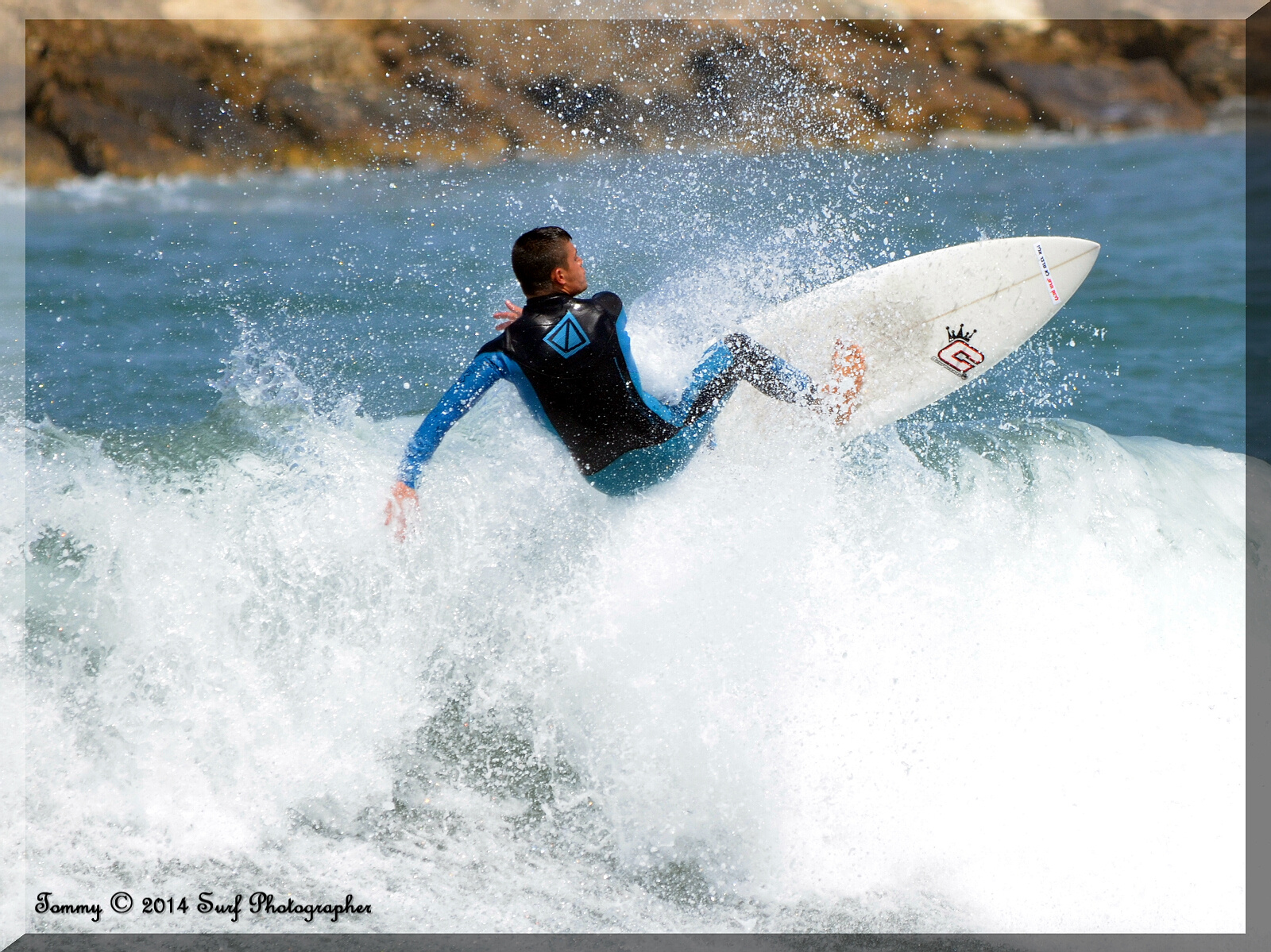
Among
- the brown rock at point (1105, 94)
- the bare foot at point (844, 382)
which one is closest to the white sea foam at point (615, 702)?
the bare foot at point (844, 382)

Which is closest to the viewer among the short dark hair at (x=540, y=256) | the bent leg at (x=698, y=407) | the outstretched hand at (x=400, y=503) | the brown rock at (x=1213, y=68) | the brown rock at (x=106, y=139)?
the short dark hair at (x=540, y=256)

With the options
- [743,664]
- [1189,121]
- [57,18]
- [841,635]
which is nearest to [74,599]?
[743,664]

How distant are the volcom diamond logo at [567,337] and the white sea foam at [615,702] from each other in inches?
33.1

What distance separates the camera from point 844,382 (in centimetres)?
420

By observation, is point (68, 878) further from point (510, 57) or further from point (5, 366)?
point (510, 57)

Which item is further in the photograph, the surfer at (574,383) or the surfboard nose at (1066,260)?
the surfboard nose at (1066,260)

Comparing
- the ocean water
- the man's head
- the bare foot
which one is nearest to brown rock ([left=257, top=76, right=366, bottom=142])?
the ocean water

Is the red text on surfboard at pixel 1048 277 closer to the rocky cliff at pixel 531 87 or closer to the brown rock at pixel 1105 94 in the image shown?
the rocky cliff at pixel 531 87

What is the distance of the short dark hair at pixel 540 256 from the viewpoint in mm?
3047

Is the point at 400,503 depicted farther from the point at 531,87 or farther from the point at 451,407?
the point at 531,87

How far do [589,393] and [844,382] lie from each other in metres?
1.49

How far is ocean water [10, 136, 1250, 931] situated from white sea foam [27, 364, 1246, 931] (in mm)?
12

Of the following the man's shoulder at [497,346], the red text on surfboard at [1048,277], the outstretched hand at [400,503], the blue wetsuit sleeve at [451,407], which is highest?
the man's shoulder at [497,346]

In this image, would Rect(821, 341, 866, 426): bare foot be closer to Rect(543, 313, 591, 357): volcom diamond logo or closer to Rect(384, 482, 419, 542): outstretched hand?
Rect(543, 313, 591, 357): volcom diamond logo
